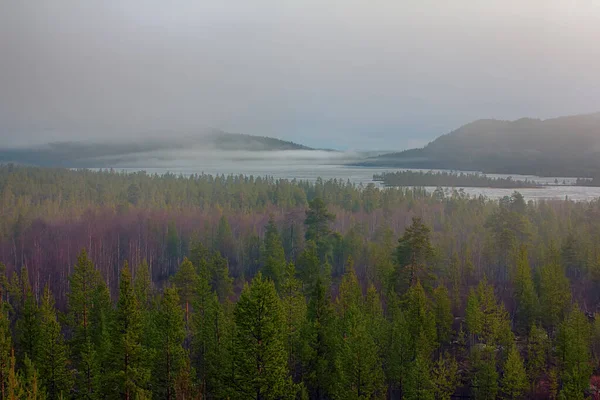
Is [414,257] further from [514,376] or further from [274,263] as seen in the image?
[274,263]

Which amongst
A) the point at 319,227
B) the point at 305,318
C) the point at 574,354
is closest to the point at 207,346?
the point at 305,318

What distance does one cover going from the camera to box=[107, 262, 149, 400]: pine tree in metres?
28.1

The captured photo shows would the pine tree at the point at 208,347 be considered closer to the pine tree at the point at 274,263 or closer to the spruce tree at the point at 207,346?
the spruce tree at the point at 207,346

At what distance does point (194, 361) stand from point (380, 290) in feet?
104

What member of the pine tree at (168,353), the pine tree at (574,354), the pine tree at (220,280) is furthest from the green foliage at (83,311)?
the pine tree at (574,354)

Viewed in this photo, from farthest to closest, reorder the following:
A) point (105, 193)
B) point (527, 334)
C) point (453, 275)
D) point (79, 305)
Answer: point (105, 193) < point (453, 275) < point (527, 334) < point (79, 305)

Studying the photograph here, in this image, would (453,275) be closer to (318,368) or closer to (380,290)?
(380,290)

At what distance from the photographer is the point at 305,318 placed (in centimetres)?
3862

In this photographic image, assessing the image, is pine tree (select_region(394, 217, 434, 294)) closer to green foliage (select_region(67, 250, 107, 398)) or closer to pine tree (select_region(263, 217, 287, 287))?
pine tree (select_region(263, 217, 287, 287))

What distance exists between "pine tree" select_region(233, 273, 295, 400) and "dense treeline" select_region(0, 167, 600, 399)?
8 centimetres

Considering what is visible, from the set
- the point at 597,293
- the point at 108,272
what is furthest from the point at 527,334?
the point at 108,272

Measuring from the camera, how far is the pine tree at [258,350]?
28094mm

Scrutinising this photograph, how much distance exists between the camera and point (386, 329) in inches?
1558

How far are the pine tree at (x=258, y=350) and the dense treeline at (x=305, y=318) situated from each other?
8 centimetres
